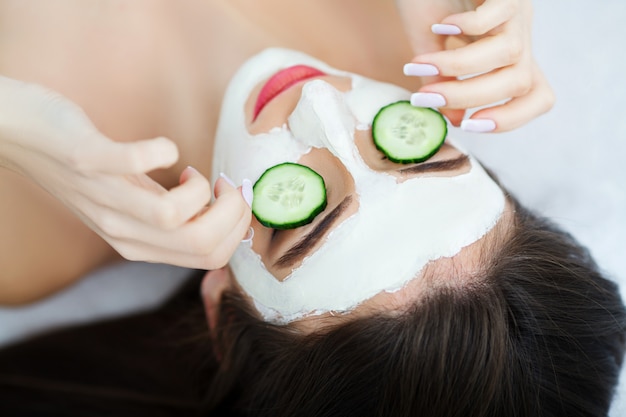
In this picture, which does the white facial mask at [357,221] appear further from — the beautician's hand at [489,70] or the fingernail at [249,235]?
the beautician's hand at [489,70]

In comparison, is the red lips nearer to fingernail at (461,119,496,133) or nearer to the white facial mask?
the white facial mask

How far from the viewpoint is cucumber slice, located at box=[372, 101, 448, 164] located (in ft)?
4.34

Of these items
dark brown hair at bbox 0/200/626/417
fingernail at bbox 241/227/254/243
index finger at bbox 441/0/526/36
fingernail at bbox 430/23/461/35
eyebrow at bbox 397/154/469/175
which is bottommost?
dark brown hair at bbox 0/200/626/417

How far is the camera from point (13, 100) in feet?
3.44

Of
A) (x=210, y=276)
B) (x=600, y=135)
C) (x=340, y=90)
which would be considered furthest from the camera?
(x=600, y=135)

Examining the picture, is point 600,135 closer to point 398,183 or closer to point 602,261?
point 602,261

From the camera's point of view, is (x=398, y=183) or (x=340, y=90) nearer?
(x=398, y=183)

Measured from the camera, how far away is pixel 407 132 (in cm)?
134

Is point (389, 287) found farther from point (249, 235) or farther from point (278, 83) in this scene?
point (278, 83)

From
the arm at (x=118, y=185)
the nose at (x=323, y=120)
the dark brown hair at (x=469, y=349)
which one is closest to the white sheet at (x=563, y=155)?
the dark brown hair at (x=469, y=349)

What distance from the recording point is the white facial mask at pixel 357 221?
1.25 meters

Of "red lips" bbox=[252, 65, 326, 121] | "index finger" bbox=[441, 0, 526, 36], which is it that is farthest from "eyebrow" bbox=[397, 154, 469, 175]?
"red lips" bbox=[252, 65, 326, 121]

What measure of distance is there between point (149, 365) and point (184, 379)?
0.16 m

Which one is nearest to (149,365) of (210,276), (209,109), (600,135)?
(210,276)
